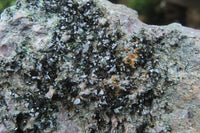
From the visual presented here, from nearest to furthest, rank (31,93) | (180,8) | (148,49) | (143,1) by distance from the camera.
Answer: (31,93)
(148,49)
(143,1)
(180,8)

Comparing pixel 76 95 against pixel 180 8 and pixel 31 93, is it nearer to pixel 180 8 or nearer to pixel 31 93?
pixel 31 93

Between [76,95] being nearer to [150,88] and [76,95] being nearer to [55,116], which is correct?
[55,116]

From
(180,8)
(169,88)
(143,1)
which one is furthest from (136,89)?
(180,8)

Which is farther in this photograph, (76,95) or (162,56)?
(162,56)

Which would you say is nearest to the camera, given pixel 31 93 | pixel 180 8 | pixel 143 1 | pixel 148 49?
pixel 31 93

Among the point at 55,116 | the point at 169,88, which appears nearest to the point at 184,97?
the point at 169,88

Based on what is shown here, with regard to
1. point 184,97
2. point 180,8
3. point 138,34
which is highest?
point 138,34

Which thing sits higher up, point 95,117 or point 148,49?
point 148,49
